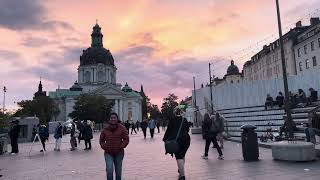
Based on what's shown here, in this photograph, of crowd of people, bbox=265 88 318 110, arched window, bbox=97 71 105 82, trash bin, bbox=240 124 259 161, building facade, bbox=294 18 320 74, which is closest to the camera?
trash bin, bbox=240 124 259 161

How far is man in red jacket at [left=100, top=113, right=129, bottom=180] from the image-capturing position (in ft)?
26.8

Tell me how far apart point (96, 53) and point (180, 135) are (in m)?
126

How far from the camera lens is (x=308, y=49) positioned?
61781 millimetres

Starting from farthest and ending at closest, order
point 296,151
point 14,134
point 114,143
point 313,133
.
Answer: point 14,134, point 313,133, point 296,151, point 114,143

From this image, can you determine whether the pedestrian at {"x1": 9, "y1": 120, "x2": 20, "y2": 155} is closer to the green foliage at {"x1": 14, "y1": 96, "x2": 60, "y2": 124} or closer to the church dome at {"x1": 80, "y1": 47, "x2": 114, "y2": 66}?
the green foliage at {"x1": 14, "y1": 96, "x2": 60, "y2": 124}

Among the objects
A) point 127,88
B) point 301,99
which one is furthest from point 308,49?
point 127,88

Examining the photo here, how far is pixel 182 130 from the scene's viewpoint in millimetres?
9227

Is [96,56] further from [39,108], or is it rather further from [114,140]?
[114,140]

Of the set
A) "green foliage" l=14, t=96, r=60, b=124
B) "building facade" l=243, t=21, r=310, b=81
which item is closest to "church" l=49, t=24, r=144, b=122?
"green foliage" l=14, t=96, r=60, b=124

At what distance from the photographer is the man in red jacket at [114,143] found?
26.8 ft

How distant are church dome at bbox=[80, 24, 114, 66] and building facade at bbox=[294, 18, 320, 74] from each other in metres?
79.0

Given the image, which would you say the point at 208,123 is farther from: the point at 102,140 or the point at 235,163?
the point at 102,140

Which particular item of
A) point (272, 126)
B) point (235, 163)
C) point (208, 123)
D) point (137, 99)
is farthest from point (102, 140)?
point (137, 99)

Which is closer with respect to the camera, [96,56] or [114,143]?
[114,143]
